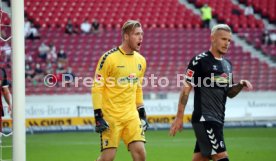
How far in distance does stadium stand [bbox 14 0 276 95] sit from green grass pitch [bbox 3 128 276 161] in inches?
177

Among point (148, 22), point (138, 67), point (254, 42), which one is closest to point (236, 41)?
point (254, 42)

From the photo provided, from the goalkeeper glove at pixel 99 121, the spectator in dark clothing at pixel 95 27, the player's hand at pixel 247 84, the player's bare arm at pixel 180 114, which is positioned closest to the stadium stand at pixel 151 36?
the spectator in dark clothing at pixel 95 27

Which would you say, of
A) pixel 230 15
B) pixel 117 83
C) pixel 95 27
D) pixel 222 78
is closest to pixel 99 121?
pixel 117 83

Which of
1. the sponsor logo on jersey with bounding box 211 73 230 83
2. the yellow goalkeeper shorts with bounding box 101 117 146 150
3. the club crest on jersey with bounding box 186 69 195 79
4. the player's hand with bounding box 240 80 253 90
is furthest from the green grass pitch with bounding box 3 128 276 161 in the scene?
the player's hand with bounding box 240 80 253 90

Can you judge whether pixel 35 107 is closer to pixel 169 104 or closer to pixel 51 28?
pixel 169 104

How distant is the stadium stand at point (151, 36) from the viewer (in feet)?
86.3

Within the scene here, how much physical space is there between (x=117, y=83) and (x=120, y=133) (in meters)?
0.64

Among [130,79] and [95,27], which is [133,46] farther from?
[95,27]

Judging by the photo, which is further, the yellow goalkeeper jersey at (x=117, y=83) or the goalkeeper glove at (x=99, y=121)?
the yellow goalkeeper jersey at (x=117, y=83)

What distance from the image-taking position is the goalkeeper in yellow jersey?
29.2 feet

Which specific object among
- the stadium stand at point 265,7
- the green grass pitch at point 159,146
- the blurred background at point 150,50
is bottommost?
the green grass pitch at point 159,146

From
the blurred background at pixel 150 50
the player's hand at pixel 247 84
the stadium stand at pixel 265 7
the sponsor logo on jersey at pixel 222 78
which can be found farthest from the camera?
the stadium stand at pixel 265 7

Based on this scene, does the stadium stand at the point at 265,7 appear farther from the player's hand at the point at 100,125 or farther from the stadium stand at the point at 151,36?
the player's hand at the point at 100,125

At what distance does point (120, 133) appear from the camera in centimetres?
904
